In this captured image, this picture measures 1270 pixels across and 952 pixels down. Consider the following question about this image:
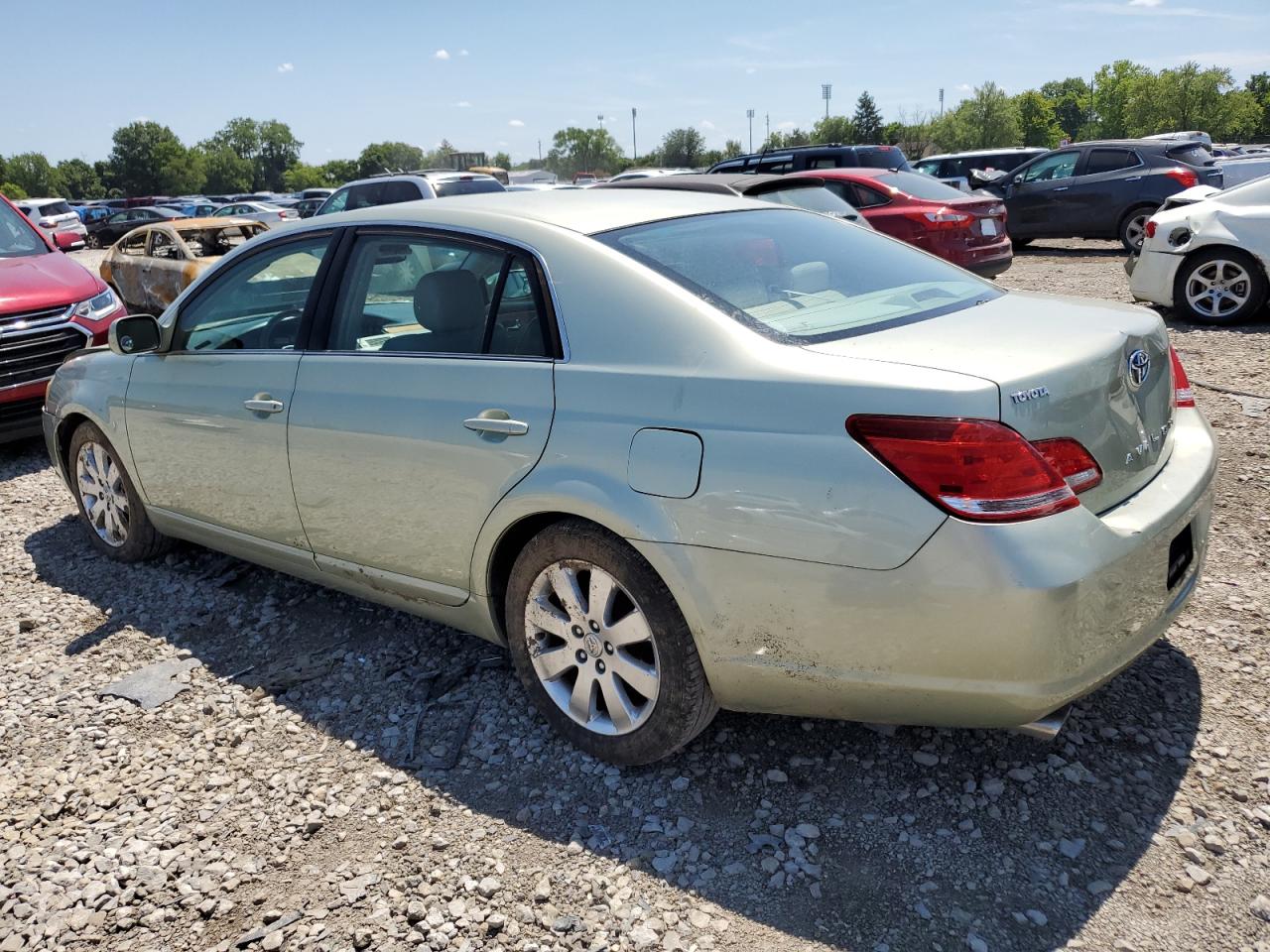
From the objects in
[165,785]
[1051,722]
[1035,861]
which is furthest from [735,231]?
[165,785]

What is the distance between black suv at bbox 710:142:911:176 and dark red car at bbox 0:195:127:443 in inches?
398

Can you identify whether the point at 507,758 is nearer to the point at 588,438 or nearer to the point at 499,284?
the point at 588,438

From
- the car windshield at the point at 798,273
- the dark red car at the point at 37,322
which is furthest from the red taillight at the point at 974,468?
the dark red car at the point at 37,322

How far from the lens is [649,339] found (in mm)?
2744

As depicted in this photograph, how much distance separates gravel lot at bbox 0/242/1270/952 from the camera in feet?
7.89

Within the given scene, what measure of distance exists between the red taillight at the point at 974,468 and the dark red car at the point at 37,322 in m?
6.42

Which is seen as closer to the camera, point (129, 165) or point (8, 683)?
point (8, 683)

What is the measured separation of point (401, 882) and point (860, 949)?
1165 millimetres

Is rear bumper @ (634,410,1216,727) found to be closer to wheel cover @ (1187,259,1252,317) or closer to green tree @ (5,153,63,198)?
wheel cover @ (1187,259,1252,317)

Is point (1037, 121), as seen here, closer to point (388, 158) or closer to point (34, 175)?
point (388, 158)

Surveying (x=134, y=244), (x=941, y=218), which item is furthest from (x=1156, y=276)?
(x=134, y=244)

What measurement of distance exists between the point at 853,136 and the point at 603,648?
357 feet

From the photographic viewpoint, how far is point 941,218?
10.6 metres

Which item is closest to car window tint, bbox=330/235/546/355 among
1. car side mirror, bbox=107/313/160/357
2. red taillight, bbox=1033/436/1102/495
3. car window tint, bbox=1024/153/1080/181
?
car side mirror, bbox=107/313/160/357
